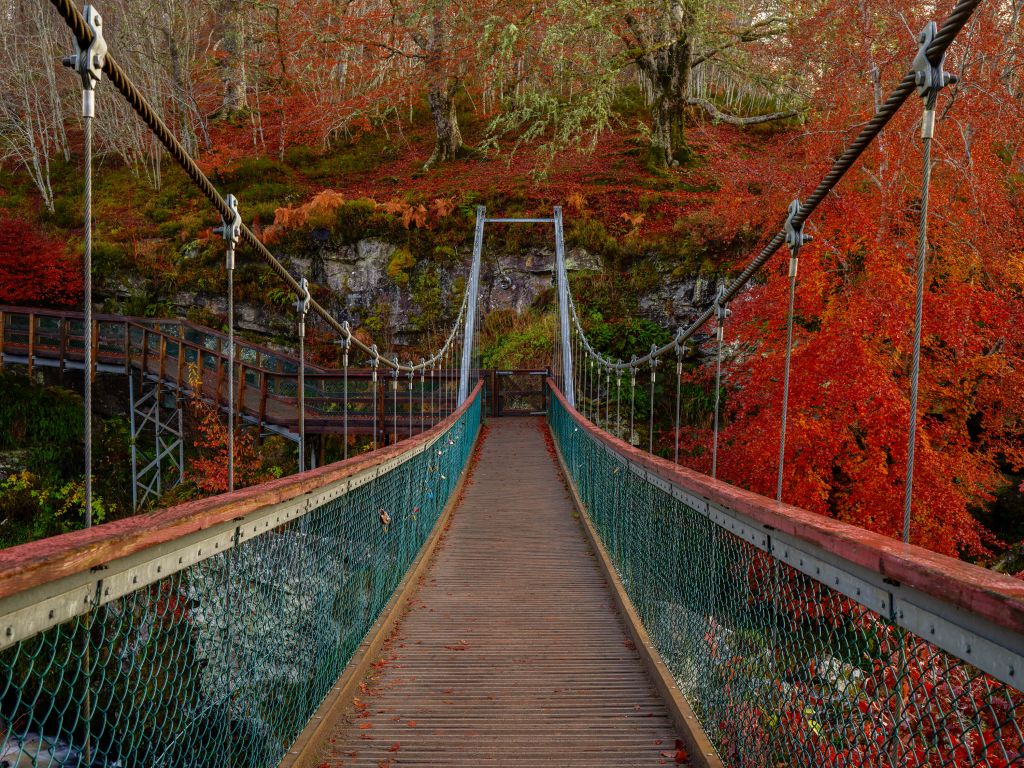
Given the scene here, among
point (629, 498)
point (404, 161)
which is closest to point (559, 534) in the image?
point (629, 498)

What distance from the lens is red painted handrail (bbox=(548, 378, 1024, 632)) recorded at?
99cm

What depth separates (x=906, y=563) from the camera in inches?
48.3

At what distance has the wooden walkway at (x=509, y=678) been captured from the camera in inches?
108

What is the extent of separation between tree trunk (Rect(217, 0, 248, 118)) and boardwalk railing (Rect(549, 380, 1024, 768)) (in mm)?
22877

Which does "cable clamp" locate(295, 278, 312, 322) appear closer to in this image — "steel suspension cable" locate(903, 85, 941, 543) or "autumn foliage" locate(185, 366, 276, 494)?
"steel suspension cable" locate(903, 85, 941, 543)

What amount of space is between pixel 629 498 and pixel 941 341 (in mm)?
6774

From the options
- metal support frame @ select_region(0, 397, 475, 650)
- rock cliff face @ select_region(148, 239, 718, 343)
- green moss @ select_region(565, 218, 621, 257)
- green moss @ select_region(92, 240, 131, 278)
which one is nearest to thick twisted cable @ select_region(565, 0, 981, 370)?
metal support frame @ select_region(0, 397, 475, 650)

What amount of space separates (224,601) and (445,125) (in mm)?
22043

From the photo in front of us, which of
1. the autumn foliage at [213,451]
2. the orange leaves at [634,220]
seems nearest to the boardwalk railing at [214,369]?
the autumn foliage at [213,451]

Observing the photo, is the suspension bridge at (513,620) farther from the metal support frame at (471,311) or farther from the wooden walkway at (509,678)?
the metal support frame at (471,311)

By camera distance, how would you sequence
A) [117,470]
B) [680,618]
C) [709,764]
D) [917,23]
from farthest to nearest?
[117,470] < [917,23] < [680,618] < [709,764]

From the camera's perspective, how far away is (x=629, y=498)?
464 cm

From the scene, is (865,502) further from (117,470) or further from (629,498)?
(117,470)

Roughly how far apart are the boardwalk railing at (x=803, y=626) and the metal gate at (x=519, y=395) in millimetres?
13087
